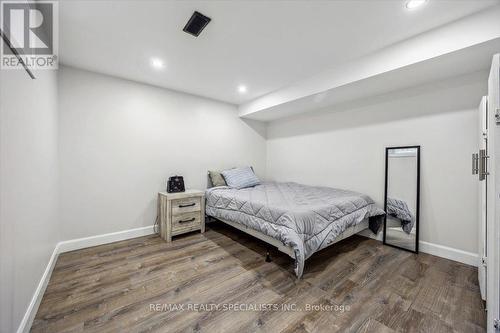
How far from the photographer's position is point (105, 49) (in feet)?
6.83

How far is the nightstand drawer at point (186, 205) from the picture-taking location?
9.19 feet

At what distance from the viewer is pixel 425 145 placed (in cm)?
242

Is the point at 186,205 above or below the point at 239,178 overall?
below

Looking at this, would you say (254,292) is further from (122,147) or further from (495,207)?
(122,147)

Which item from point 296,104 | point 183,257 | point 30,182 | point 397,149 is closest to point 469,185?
point 397,149

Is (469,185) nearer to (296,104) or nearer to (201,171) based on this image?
(296,104)

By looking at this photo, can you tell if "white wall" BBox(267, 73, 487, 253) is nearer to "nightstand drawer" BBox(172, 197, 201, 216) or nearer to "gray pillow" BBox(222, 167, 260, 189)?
"gray pillow" BBox(222, 167, 260, 189)

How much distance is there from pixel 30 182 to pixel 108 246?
1520mm

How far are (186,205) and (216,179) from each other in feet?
2.60

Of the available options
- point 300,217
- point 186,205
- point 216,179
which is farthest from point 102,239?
point 300,217

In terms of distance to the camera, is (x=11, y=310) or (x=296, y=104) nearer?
(x=11, y=310)

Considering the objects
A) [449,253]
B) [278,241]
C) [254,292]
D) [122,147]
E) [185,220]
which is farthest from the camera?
[185,220]

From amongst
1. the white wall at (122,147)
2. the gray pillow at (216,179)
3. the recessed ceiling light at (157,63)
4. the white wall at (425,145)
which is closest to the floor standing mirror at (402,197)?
the white wall at (425,145)

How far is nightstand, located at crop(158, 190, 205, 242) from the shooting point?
2.73 m
